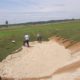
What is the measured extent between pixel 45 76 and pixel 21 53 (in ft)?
58.2

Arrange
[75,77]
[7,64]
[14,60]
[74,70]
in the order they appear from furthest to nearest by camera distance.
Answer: [14,60], [7,64], [74,70], [75,77]

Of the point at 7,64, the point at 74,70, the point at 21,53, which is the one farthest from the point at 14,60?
the point at 74,70

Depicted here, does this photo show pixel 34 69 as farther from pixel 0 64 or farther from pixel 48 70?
pixel 0 64

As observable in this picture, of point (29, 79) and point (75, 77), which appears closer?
point (75, 77)

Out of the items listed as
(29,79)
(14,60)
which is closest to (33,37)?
(14,60)

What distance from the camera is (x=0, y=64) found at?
34344 millimetres

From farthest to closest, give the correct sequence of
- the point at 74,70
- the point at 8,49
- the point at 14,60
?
the point at 8,49
the point at 14,60
the point at 74,70

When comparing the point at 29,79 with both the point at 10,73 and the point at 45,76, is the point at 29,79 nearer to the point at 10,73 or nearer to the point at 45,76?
the point at 45,76

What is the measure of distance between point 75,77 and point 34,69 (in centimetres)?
791

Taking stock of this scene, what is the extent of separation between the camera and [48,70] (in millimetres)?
28609

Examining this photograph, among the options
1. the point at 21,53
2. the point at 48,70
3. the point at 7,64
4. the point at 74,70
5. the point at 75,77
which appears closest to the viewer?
the point at 75,77

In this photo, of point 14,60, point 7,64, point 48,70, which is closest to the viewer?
point 48,70

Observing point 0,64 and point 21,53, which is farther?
point 21,53

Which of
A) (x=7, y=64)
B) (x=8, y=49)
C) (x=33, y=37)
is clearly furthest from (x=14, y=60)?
(x=33, y=37)
